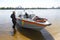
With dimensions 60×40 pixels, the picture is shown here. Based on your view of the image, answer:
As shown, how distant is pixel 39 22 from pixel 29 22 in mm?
1168

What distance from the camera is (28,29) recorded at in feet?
54.7

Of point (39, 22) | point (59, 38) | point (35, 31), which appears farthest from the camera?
point (35, 31)

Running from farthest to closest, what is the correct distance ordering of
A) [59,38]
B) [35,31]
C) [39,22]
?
[35,31] < [39,22] < [59,38]

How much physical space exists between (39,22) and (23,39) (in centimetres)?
198

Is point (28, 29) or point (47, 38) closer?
point (47, 38)

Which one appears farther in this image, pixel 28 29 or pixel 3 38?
pixel 28 29

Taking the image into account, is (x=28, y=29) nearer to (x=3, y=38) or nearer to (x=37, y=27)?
(x=37, y=27)

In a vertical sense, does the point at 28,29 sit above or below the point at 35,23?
below

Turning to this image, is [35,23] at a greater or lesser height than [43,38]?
greater

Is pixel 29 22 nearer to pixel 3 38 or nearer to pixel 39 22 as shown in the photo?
pixel 39 22

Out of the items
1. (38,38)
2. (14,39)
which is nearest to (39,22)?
(38,38)

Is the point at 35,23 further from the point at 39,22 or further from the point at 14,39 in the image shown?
the point at 14,39

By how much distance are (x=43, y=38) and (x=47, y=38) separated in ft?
0.97

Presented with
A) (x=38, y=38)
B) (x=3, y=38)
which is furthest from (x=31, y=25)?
(x=3, y=38)
